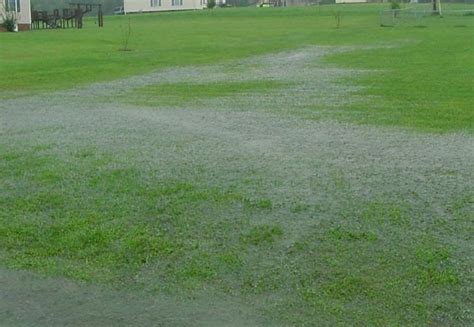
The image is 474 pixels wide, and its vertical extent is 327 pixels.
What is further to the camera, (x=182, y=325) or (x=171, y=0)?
(x=171, y=0)

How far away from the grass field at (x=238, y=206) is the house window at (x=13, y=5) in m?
26.9

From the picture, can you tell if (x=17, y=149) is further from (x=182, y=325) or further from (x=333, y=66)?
(x=333, y=66)

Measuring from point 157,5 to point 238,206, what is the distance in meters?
76.4

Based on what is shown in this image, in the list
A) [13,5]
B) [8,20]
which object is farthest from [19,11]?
[8,20]

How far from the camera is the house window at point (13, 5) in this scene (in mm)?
38934

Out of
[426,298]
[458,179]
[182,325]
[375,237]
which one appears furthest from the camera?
[458,179]

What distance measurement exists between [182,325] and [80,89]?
11.4 meters

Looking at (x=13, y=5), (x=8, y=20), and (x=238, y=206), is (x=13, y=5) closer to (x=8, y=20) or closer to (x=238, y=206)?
(x=8, y=20)

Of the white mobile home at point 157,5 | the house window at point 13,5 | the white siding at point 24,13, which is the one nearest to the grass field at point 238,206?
the house window at point 13,5

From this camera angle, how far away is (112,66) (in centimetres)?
1941

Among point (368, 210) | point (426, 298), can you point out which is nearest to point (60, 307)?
point (426, 298)

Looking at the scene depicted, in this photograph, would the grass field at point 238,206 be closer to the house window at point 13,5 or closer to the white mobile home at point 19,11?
the white mobile home at point 19,11

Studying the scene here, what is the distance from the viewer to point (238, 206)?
6.01 meters

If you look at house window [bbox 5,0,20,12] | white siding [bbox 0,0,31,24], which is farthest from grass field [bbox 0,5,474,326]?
white siding [bbox 0,0,31,24]
